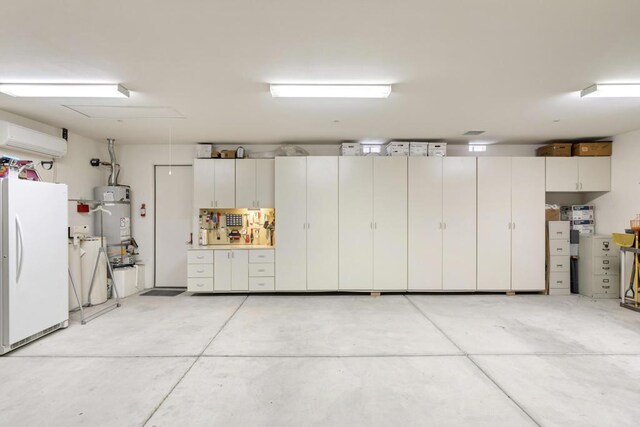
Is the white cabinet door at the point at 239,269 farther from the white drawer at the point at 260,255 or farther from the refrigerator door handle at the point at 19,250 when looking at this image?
the refrigerator door handle at the point at 19,250

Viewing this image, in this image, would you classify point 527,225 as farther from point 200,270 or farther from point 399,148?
point 200,270

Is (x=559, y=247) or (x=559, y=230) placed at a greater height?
(x=559, y=230)

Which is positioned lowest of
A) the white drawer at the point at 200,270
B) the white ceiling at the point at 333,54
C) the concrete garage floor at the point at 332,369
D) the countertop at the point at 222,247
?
the concrete garage floor at the point at 332,369

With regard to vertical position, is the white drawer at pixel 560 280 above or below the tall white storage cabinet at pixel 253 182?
below

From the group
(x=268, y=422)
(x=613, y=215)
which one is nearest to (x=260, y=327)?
(x=268, y=422)

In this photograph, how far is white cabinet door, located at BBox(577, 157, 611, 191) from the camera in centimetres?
521

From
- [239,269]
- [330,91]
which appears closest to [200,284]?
[239,269]

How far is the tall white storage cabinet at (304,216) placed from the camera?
5.18 metres

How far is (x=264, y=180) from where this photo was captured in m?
5.34

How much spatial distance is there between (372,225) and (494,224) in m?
2.03

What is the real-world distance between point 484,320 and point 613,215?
10.5ft

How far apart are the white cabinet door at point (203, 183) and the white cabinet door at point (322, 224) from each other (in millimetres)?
1666

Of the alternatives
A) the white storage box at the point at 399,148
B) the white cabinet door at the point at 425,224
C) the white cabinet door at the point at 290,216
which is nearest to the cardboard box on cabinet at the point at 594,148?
the white cabinet door at the point at 425,224

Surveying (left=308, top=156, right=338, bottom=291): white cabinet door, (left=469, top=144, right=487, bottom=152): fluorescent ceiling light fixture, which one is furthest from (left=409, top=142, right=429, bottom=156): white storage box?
(left=308, top=156, right=338, bottom=291): white cabinet door
